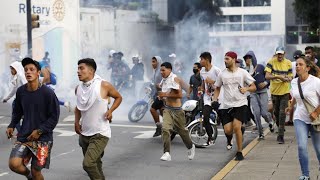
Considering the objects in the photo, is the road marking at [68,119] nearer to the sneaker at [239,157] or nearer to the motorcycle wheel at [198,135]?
the motorcycle wheel at [198,135]

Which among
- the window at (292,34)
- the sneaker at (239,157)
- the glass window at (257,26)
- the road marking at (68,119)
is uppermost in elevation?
the glass window at (257,26)

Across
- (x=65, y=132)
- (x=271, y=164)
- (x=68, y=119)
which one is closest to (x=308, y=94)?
(x=271, y=164)

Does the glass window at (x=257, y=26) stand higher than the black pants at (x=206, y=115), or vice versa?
the glass window at (x=257, y=26)

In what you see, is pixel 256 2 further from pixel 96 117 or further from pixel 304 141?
pixel 96 117

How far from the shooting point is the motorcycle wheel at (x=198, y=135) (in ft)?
44.0

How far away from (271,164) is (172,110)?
1.82 metres

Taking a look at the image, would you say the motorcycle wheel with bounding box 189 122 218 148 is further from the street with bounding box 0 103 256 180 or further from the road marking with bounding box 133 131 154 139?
the road marking with bounding box 133 131 154 139

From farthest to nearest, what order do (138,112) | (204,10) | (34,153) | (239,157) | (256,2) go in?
(256,2), (204,10), (138,112), (239,157), (34,153)

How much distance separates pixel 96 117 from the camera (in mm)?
8500

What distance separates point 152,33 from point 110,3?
25.8 ft

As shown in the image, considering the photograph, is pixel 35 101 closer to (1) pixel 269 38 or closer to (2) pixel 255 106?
(2) pixel 255 106

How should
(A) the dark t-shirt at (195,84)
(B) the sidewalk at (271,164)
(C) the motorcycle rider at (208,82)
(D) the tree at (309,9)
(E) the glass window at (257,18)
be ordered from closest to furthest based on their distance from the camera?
(B) the sidewalk at (271,164), (C) the motorcycle rider at (208,82), (A) the dark t-shirt at (195,84), (D) the tree at (309,9), (E) the glass window at (257,18)

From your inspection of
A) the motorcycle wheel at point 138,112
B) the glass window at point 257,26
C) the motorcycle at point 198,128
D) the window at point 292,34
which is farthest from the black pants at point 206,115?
the window at point 292,34

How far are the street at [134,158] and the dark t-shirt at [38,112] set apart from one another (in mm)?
2097
